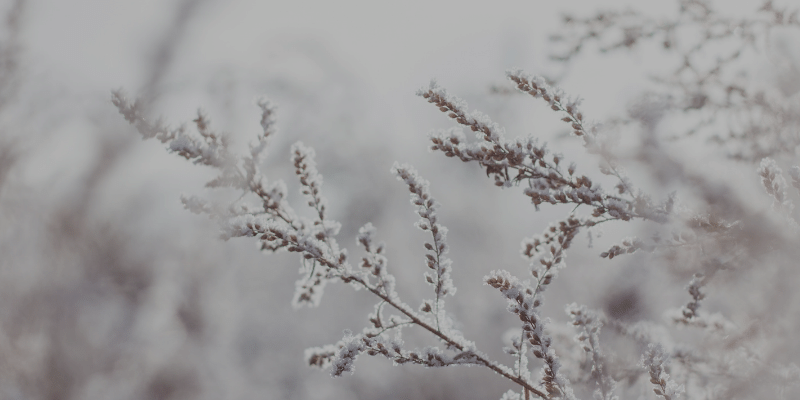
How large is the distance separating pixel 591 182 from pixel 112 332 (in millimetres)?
9255

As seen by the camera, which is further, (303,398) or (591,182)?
(303,398)

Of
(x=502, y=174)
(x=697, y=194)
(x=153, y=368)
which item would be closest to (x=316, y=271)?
(x=502, y=174)

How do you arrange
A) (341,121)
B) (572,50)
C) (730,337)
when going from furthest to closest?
(341,121)
(572,50)
(730,337)

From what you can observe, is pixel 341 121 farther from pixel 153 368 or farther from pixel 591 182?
pixel 591 182

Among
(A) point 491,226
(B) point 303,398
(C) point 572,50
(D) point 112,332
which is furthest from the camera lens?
(A) point 491,226

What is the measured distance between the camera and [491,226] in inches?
441

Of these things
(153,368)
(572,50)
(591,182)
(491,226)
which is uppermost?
(491,226)

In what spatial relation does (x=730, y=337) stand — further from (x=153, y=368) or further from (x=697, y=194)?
(x=153, y=368)

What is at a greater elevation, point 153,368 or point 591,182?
point 153,368

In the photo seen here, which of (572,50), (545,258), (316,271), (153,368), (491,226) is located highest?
(491,226)

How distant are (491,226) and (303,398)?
7036 mm

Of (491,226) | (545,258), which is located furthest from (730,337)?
(491,226)

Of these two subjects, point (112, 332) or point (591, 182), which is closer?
point (591, 182)

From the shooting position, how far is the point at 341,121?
9203 millimetres
